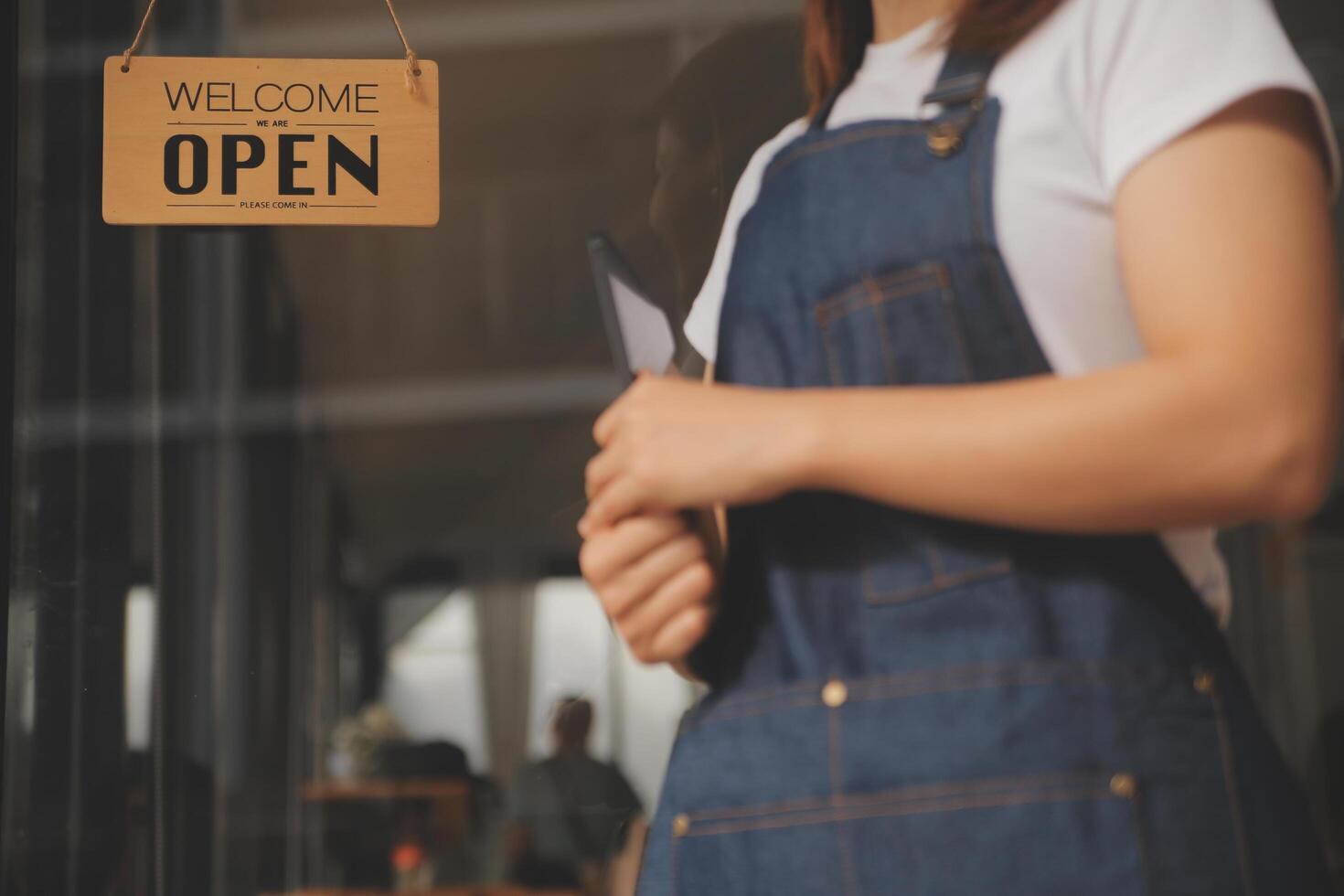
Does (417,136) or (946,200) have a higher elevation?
(417,136)

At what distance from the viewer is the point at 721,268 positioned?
2.60ft

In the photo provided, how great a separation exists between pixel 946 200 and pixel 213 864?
0.71 meters

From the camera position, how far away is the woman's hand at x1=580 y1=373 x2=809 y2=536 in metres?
0.58

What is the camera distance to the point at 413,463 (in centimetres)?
105

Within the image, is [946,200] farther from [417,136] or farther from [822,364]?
[417,136]

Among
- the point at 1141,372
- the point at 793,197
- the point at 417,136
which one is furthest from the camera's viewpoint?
the point at 417,136

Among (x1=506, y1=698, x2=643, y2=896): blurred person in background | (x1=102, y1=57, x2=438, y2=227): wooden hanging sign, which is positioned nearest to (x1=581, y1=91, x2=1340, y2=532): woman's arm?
(x1=102, y1=57, x2=438, y2=227): wooden hanging sign

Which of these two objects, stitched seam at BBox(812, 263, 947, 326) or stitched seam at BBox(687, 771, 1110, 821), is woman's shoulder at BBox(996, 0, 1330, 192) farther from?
stitched seam at BBox(687, 771, 1110, 821)

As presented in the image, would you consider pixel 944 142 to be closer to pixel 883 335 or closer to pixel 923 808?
pixel 883 335

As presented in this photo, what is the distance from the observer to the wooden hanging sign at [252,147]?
0.81 metres

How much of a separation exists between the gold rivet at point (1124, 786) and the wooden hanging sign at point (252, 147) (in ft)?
1.70

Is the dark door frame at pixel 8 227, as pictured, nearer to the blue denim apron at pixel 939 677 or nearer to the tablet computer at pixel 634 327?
the tablet computer at pixel 634 327

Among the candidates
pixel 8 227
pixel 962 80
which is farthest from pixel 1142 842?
pixel 8 227

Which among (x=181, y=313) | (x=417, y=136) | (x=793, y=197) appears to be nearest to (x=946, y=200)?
(x=793, y=197)
